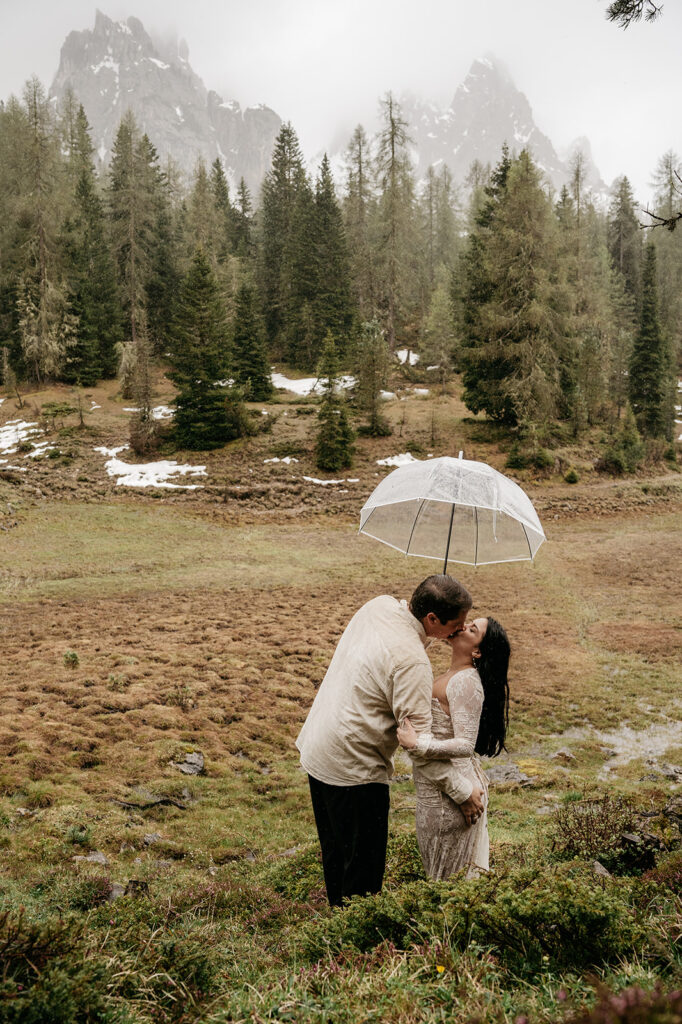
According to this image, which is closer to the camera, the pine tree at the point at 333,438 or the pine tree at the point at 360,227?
the pine tree at the point at 333,438

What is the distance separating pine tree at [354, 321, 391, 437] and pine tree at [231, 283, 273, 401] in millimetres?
6818

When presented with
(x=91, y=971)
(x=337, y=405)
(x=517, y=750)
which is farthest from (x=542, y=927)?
(x=337, y=405)

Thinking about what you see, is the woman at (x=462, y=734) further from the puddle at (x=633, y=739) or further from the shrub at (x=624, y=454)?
the shrub at (x=624, y=454)

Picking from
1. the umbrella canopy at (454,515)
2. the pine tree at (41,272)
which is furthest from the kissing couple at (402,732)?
the pine tree at (41,272)

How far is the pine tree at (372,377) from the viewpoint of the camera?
27.8 meters

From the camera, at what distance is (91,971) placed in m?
1.95

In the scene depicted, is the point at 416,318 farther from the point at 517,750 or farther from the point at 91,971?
the point at 91,971

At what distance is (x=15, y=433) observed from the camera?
28453 mm

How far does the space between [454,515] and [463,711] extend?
2246 millimetres

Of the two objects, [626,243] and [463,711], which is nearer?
[463,711]

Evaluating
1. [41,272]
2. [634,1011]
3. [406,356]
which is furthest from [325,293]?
[634,1011]

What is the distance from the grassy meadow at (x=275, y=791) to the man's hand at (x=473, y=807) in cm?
29

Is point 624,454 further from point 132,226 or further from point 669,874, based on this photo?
point 132,226

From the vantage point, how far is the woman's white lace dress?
296 centimetres
